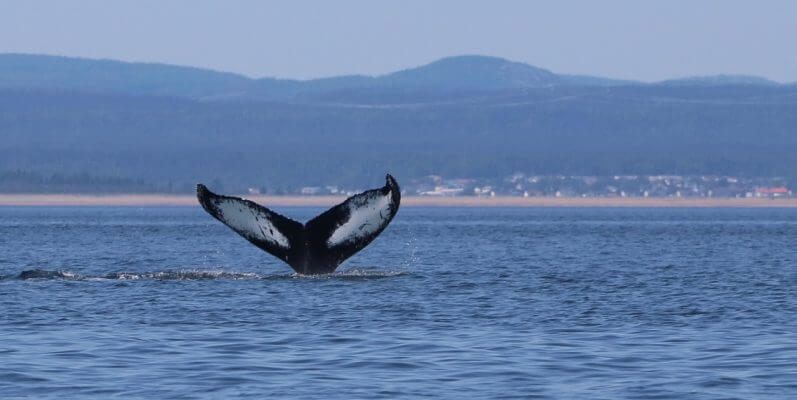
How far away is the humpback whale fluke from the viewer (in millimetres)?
28109


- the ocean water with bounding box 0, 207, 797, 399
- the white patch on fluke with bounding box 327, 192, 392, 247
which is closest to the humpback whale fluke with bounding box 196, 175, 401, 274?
the white patch on fluke with bounding box 327, 192, 392, 247

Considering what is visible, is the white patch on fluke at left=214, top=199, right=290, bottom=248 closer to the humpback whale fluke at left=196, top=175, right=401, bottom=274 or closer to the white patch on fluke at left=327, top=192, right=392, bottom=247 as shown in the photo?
the humpback whale fluke at left=196, top=175, right=401, bottom=274

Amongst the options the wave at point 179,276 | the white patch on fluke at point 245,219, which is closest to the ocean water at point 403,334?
the wave at point 179,276

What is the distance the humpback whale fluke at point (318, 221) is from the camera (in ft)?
92.2

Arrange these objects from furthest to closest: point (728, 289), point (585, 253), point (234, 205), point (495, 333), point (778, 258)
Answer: point (585, 253)
point (778, 258)
point (728, 289)
point (234, 205)
point (495, 333)

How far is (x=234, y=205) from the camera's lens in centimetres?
2822

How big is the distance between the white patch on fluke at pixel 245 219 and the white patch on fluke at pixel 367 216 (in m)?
1.34

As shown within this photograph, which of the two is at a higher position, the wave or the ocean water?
the wave

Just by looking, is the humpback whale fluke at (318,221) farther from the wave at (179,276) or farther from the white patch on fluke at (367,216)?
the wave at (179,276)

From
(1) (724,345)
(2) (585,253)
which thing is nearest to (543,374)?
(1) (724,345)

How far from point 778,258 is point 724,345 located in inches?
1208

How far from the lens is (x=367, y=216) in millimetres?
28641

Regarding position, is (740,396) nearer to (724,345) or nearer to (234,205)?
(724,345)

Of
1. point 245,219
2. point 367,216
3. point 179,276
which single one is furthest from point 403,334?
point 179,276
